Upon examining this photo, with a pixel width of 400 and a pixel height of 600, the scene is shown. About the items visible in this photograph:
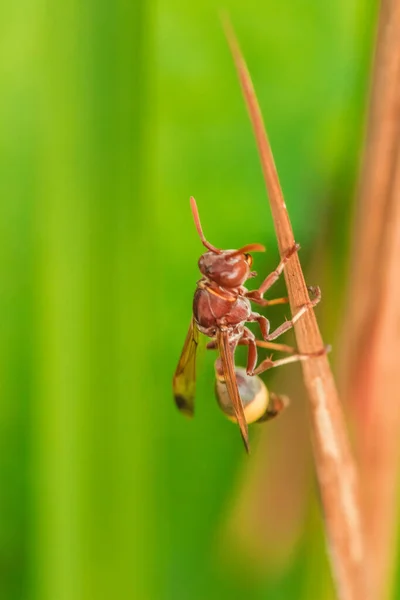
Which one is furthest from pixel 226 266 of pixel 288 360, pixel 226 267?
pixel 288 360

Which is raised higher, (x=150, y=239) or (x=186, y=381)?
(x=150, y=239)

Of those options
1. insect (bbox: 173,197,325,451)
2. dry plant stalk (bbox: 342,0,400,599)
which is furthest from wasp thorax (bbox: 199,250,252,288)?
dry plant stalk (bbox: 342,0,400,599)

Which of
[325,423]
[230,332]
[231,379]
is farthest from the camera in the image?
[230,332]

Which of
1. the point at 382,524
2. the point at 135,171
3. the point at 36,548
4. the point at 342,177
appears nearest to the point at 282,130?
the point at 342,177

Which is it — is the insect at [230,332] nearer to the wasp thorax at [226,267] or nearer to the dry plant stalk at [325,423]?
the wasp thorax at [226,267]

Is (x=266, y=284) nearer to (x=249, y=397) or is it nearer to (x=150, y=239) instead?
(x=249, y=397)

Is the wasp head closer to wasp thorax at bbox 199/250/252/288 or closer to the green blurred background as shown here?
wasp thorax at bbox 199/250/252/288

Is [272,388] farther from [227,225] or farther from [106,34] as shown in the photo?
[106,34]
